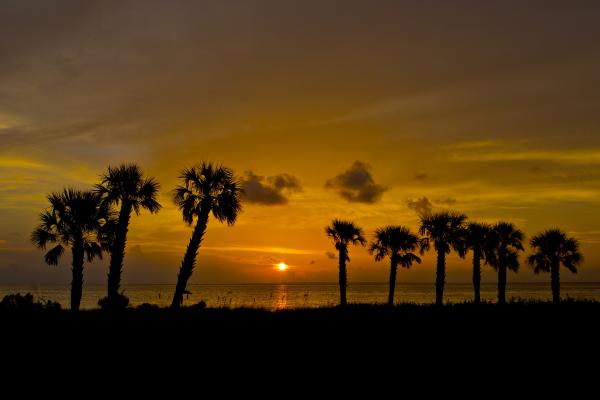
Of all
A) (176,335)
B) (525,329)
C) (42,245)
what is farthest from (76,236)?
(525,329)

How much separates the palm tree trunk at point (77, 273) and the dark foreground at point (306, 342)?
11481 mm

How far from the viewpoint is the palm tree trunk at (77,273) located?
36125 millimetres

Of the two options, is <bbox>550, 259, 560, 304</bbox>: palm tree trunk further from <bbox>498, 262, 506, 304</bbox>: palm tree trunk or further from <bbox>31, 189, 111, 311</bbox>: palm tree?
<bbox>31, 189, 111, 311</bbox>: palm tree

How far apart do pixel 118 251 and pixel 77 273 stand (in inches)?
126

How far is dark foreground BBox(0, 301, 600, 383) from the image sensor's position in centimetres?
1566

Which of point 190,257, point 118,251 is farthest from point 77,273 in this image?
point 190,257

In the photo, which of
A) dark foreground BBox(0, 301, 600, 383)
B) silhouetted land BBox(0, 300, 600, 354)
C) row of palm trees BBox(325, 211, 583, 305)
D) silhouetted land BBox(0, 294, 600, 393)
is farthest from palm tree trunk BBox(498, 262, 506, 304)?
silhouetted land BBox(0, 294, 600, 393)

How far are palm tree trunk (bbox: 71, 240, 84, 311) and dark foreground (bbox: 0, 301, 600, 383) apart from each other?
11481mm

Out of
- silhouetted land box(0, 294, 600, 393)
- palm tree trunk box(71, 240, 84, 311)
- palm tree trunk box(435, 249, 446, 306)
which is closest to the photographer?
silhouetted land box(0, 294, 600, 393)

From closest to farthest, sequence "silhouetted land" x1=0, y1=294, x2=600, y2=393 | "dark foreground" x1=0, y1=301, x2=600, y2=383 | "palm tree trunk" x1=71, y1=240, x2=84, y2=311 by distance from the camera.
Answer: "silhouetted land" x1=0, y1=294, x2=600, y2=393
"dark foreground" x1=0, y1=301, x2=600, y2=383
"palm tree trunk" x1=71, y1=240, x2=84, y2=311

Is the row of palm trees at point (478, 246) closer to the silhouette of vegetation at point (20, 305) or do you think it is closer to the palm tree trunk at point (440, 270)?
the palm tree trunk at point (440, 270)

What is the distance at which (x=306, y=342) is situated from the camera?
1850 cm

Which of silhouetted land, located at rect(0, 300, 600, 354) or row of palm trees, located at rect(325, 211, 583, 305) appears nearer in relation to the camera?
silhouetted land, located at rect(0, 300, 600, 354)

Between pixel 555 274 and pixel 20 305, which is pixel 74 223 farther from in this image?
pixel 555 274
